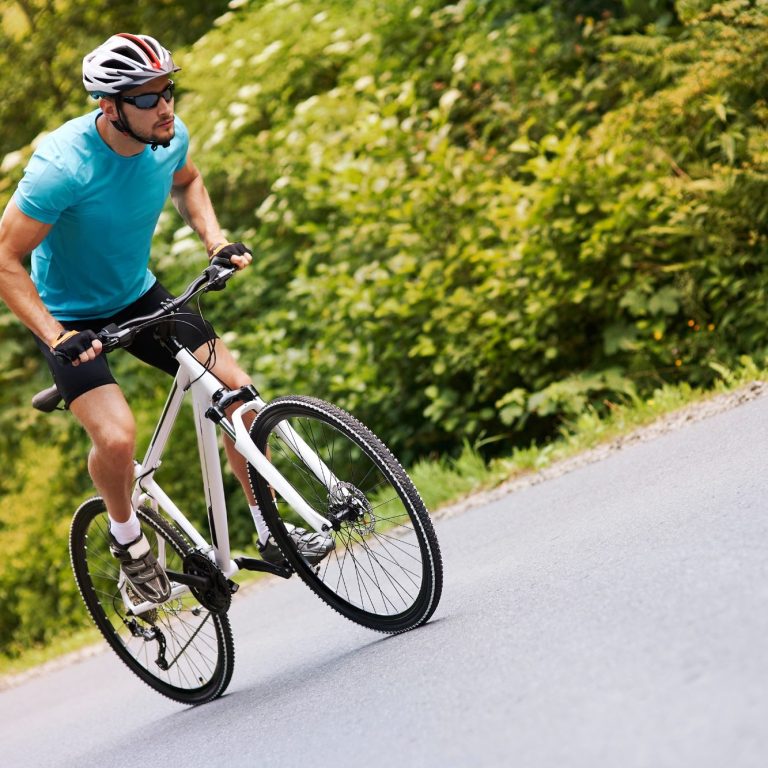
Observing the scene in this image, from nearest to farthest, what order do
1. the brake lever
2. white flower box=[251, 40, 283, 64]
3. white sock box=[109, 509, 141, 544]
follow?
the brake lever → white sock box=[109, 509, 141, 544] → white flower box=[251, 40, 283, 64]

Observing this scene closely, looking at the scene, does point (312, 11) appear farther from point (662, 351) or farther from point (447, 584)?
point (447, 584)

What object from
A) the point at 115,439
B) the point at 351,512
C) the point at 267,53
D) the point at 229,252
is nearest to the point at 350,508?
the point at 351,512

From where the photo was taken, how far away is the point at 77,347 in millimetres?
4395

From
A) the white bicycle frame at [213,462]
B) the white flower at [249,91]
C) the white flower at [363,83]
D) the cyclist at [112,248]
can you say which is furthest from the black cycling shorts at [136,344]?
the white flower at [249,91]

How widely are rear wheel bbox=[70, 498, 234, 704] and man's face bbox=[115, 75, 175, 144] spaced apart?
66.5 inches

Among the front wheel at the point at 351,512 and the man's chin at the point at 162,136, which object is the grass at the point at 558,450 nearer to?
the front wheel at the point at 351,512

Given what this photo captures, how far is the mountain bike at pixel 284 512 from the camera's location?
179 inches

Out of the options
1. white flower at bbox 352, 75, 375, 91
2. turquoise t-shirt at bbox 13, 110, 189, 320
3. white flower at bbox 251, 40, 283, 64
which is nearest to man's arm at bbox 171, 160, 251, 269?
turquoise t-shirt at bbox 13, 110, 189, 320

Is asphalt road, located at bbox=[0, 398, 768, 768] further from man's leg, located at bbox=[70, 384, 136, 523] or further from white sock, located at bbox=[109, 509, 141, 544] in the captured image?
man's leg, located at bbox=[70, 384, 136, 523]

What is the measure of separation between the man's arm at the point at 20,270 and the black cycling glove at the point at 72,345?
0.54 ft

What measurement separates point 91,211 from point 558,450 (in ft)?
13.4

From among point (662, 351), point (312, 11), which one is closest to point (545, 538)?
point (662, 351)

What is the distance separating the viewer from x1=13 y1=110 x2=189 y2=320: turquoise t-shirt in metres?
4.60

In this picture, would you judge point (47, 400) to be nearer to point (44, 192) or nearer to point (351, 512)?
point (44, 192)
